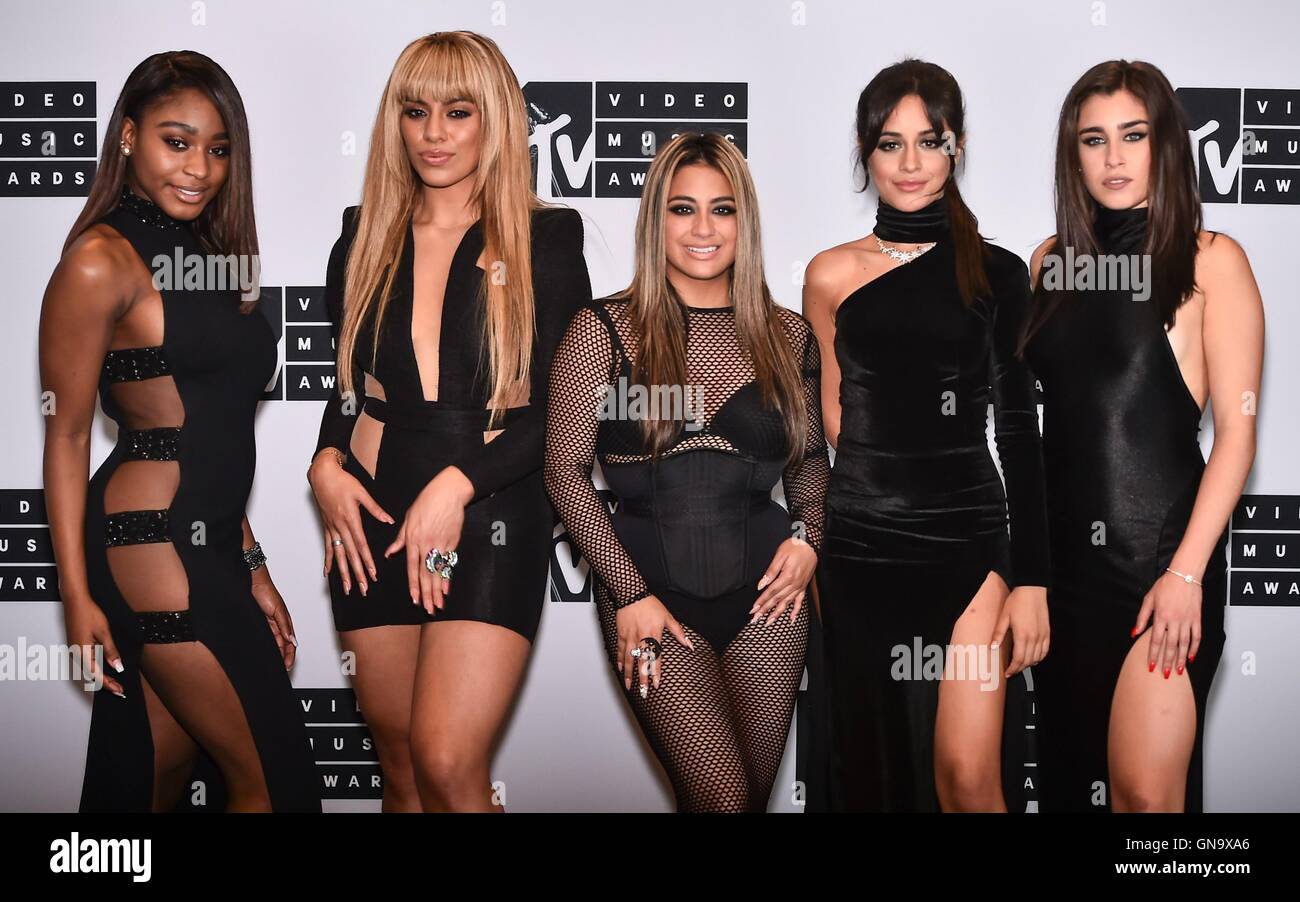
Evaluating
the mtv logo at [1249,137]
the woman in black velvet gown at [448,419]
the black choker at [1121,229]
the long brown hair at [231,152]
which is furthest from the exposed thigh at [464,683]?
the mtv logo at [1249,137]

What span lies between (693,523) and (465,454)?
579 mm

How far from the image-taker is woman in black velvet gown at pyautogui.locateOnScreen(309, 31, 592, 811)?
2.80 metres

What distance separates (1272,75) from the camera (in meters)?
3.49

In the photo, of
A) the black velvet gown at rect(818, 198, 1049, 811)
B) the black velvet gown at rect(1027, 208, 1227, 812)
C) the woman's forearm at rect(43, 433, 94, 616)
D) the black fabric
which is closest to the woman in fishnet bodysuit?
the black fabric

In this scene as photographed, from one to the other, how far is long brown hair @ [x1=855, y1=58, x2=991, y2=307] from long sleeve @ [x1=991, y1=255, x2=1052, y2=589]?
9 centimetres

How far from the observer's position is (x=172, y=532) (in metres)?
2.73

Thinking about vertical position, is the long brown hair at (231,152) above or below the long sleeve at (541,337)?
above

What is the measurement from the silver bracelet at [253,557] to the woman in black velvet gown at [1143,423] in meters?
2.08

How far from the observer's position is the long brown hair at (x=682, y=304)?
2771mm

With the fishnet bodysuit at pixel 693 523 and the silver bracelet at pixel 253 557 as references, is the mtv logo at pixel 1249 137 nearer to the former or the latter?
the fishnet bodysuit at pixel 693 523

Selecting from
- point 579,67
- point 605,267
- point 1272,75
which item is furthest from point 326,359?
point 1272,75

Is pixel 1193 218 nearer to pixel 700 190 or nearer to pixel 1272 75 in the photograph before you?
pixel 1272 75

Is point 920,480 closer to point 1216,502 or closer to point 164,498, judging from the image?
point 1216,502

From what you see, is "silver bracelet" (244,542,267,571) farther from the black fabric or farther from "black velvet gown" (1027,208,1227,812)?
"black velvet gown" (1027,208,1227,812)
